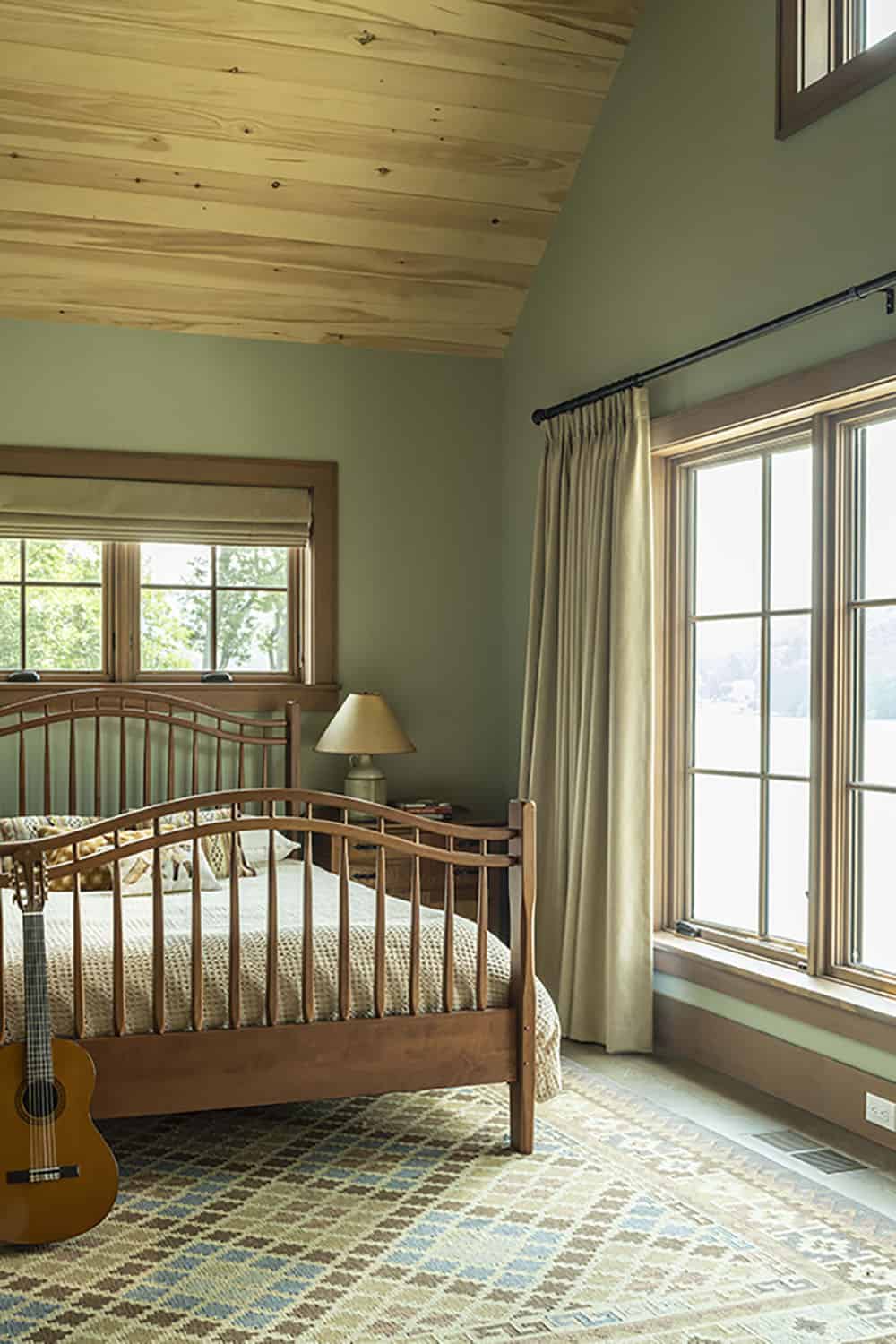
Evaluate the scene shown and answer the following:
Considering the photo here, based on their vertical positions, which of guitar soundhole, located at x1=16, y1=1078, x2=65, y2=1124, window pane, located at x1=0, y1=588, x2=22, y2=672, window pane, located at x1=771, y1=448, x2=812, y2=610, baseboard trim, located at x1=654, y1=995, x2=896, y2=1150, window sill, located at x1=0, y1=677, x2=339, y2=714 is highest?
window pane, located at x1=771, y1=448, x2=812, y2=610

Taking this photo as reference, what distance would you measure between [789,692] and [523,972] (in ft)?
4.02

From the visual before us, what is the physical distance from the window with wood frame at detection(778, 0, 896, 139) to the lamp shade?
2.39m

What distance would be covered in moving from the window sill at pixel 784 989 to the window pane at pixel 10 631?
8.20ft

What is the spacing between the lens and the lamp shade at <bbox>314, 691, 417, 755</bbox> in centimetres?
510

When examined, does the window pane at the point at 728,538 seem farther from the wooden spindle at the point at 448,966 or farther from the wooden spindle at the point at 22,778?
the wooden spindle at the point at 22,778

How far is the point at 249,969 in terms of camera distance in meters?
3.20

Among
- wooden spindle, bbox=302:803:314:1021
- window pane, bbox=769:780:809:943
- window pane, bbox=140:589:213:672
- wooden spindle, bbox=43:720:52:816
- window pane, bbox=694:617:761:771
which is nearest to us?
wooden spindle, bbox=302:803:314:1021

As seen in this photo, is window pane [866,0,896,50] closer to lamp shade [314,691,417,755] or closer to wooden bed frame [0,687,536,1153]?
wooden bed frame [0,687,536,1153]

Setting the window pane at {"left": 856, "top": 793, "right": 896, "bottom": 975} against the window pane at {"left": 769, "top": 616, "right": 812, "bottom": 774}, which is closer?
the window pane at {"left": 856, "top": 793, "right": 896, "bottom": 975}

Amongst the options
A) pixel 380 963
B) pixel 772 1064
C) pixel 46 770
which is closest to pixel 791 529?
pixel 772 1064

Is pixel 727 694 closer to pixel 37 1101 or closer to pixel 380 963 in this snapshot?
pixel 380 963

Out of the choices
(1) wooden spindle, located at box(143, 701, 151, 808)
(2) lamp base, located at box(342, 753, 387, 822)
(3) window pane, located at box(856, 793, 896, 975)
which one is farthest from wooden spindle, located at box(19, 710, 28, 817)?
(3) window pane, located at box(856, 793, 896, 975)

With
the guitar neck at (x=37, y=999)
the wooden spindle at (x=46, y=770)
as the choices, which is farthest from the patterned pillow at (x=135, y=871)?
the guitar neck at (x=37, y=999)

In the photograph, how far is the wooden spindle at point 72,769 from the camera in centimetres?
482
